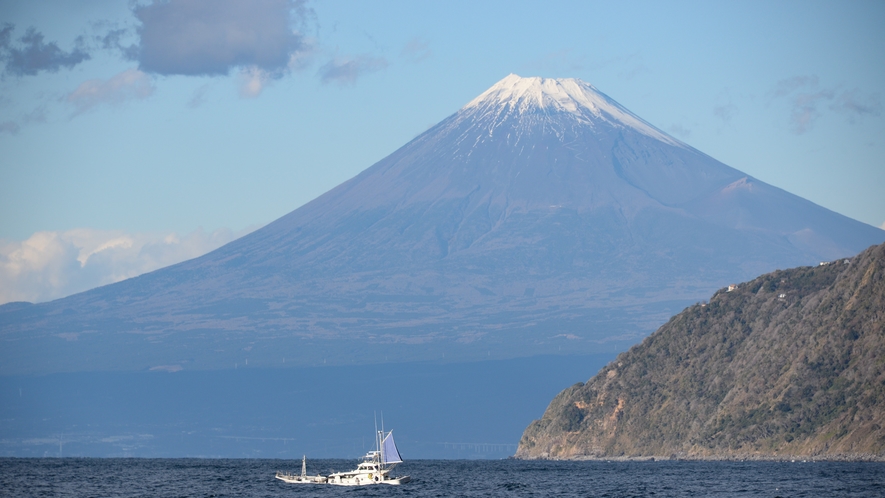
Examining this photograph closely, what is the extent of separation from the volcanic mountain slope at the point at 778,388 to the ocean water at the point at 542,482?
619cm

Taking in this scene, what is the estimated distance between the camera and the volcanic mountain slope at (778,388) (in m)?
156

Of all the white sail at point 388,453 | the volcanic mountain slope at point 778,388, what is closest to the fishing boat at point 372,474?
the white sail at point 388,453

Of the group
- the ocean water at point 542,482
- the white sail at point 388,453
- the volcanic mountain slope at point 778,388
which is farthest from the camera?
the volcanic mountain slope at point 778,388

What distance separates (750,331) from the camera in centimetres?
19525

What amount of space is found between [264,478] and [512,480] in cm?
3118

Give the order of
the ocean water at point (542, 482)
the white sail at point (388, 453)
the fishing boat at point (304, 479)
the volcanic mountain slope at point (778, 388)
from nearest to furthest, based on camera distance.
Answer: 1. the ocean water at point (542, 482)
2. the white sail at point (388, 453)
3. the fishing boat at point (304, 479)
4. the volcanic mountain slope at point (778, 388)

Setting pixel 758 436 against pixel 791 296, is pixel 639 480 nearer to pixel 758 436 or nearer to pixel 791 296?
pixel 758 436

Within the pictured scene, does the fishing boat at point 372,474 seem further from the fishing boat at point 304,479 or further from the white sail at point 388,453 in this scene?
the fishing boat at point 304,479

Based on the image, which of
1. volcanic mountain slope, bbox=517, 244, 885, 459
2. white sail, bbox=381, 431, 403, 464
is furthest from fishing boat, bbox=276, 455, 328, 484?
volcanic mountain slope, bbox=517, 244, 885, 459

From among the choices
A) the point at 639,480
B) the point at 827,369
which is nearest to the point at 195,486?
the point at 639,480

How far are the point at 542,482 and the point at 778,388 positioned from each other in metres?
44.3

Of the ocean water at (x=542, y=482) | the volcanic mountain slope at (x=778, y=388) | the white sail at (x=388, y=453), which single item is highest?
the volcanic mountain slope at (x=778, y=388)

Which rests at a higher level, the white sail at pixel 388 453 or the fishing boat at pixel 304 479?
the white sail at pixel 388 453

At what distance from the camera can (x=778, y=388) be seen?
170125mm
